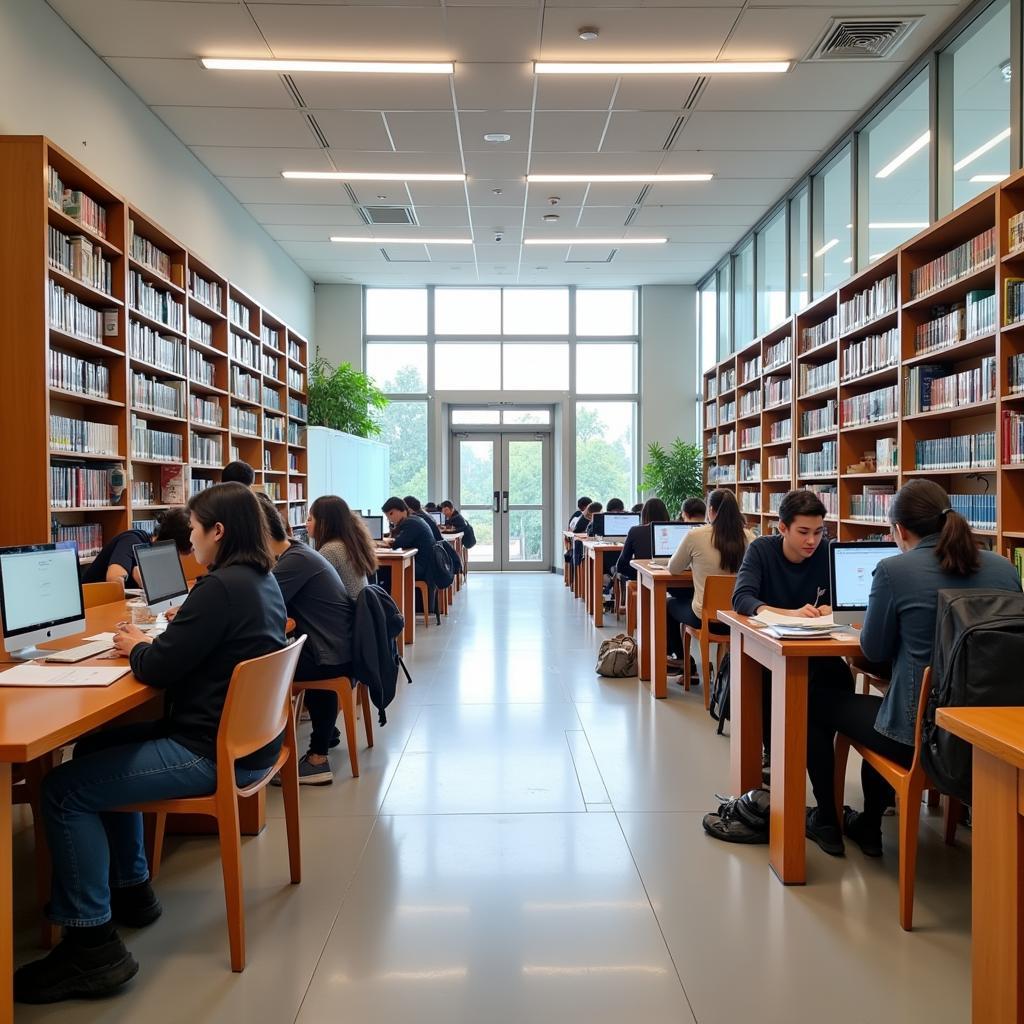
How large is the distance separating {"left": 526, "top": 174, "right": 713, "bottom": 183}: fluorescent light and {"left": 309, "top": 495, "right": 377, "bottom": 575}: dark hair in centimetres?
481

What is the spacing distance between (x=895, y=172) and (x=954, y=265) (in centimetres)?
169

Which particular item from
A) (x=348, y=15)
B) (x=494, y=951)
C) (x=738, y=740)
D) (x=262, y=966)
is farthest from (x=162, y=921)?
(x=348, y=15)

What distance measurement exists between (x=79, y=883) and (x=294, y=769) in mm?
726

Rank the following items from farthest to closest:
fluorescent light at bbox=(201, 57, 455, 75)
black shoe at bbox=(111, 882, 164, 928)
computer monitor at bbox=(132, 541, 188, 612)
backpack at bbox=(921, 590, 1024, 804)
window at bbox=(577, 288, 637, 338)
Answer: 1. window at bbox=(577, 288, 637, 338)
2. fluorescent light at bbox=(201, 57, 455, 75)
3. computer monitor at bbox=(132, 541, 188, 612)
4. black shoe at bbox=(111, 882, 164, 928)
5. backpack at bbox=(921, 590, 1024, 804)

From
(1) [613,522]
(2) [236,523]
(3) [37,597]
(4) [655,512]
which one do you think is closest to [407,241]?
(1) [613,522]

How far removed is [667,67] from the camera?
578cm

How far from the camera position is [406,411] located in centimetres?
1277

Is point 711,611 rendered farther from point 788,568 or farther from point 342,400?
point 342,400

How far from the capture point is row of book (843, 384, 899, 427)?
573 centimetres

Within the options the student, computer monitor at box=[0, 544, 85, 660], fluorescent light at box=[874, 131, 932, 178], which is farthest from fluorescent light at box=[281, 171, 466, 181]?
computer monitor at box=[0, 544, 85, 660]

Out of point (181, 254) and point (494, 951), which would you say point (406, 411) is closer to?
point (181, 254)

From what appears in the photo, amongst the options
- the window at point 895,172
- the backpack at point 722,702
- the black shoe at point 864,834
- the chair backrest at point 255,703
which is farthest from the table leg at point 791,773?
the window at point 895,172

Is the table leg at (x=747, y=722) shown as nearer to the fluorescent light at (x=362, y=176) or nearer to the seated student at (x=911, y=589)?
the seated student at (x=911, y=589)

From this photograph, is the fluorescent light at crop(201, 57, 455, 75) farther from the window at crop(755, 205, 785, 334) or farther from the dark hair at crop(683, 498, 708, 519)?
the window at crop(755, 205, 785, 334)
